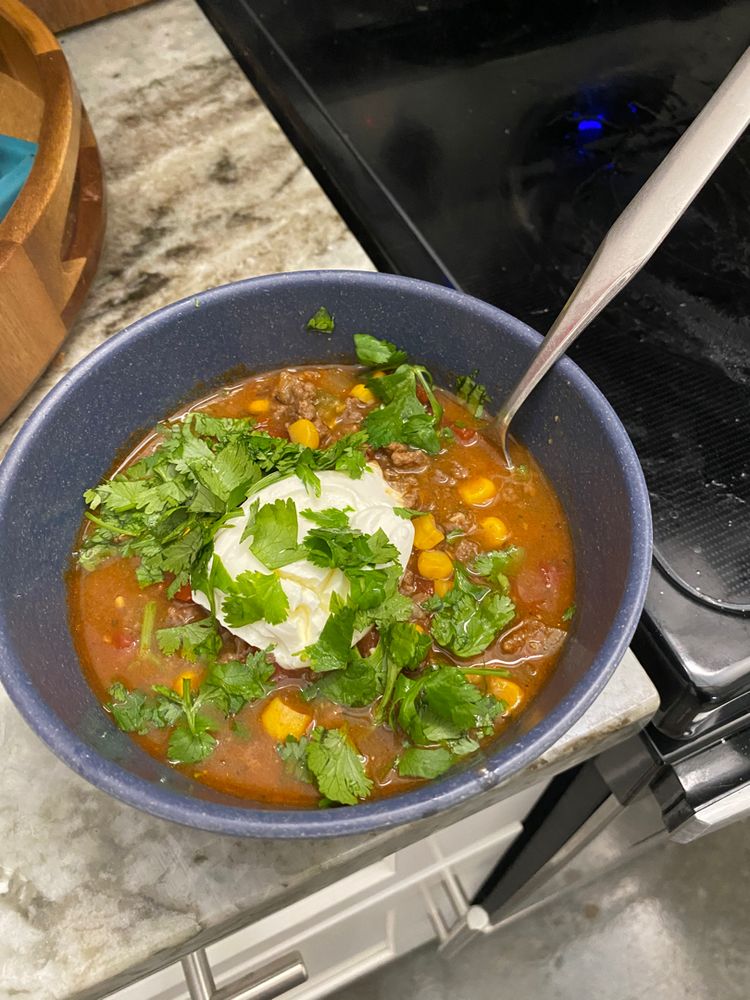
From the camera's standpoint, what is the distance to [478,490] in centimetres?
130

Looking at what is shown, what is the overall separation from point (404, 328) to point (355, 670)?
1.71 feet

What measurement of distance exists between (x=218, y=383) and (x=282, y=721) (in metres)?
0.56

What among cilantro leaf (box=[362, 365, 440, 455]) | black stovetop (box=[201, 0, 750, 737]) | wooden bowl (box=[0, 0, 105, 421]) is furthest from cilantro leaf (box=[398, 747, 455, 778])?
wooden bowl (box=[0, 0, 105, 421])

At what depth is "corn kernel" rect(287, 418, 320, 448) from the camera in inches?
52.1

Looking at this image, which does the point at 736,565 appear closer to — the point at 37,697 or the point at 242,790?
the point at 242,790

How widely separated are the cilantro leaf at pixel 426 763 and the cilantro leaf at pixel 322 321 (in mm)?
647

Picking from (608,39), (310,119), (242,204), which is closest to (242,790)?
(242,204)

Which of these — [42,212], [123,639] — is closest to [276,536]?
[123,639]

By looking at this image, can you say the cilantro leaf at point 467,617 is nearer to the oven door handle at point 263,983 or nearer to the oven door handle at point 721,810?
the oven door handle at point 721,810

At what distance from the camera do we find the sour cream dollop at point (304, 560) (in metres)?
1.12

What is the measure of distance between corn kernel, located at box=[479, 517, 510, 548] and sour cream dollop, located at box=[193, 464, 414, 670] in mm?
119

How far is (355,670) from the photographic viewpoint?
110 centimetres

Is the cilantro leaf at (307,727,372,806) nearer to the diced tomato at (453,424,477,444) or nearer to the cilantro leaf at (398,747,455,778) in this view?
the cilantro leaf at (398,747,455,778)

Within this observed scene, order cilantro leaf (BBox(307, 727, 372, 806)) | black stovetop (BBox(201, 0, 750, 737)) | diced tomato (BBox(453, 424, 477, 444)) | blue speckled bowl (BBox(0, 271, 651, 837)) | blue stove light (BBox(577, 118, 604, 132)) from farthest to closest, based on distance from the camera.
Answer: blue stove light (BBox(577, 118, 604, 132)) < diced tomato (BBox(453, 424, 477, 444)) < black stovetop (BBox(201, 0, 750, 737)) < cilantro leaf (BBox(307, 727, 372, 806)) < blue speckled bowl (BBox(0, 271, 651, 837))
